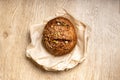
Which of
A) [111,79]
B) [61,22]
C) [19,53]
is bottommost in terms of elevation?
[111,79]

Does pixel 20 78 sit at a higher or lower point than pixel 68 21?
lower

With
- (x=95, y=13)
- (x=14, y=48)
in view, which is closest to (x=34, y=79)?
(x=14, y=48)

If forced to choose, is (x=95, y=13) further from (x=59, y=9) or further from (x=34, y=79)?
(x=34, y=79)
